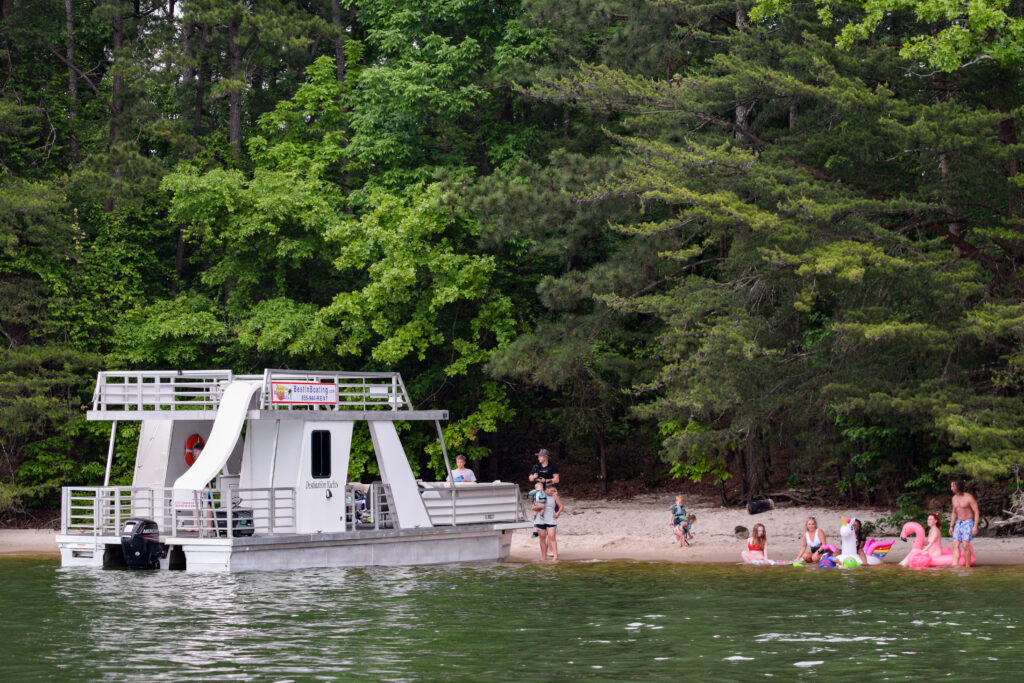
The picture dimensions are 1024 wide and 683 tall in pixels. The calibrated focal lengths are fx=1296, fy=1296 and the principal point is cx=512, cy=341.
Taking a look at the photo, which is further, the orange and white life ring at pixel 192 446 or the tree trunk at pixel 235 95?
the tree trunk at pixel 235 95

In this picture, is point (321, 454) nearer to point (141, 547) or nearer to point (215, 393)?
point (215, 393)

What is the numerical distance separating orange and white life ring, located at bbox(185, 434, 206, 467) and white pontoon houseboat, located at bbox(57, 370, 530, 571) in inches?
1.1

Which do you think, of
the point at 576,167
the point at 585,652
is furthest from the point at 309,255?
the point at 585,652

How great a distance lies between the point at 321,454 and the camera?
906 inches

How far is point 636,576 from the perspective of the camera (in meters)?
21.3

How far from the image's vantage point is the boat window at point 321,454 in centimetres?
2291

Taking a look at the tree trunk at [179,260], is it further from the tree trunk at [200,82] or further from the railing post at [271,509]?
the railing post at [271,509]

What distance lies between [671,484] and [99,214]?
1825 centimetres

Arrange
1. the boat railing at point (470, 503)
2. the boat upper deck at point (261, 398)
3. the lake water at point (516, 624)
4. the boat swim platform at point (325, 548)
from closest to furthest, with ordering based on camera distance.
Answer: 1. the lake water at point (516, 624)
2. the boat swim platform at point (325, 548)
3. the boat upper deck at point (261, 398)
4. the boat railing at point (470, 503)

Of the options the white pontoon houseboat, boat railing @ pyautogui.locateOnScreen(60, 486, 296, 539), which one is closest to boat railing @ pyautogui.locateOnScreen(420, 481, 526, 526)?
the white pontoon houseboat

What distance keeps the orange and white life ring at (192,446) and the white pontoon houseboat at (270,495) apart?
0.03m

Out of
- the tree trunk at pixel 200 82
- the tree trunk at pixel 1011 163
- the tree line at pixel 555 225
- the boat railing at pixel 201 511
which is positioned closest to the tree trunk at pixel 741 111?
the tree line at pixel 555 225

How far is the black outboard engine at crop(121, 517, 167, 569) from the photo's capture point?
2177 centimetres

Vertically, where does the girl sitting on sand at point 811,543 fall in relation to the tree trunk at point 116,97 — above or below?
below
